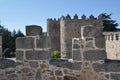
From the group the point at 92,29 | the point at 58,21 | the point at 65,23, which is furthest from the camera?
the point at 58,21

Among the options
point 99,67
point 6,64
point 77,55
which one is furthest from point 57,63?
point 6,64

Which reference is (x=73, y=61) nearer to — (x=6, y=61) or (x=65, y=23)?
(x=6, y=61)

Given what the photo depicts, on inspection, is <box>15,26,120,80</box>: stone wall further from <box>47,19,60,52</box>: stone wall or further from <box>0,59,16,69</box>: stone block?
<box>47,19,60,52</box>: stone wall

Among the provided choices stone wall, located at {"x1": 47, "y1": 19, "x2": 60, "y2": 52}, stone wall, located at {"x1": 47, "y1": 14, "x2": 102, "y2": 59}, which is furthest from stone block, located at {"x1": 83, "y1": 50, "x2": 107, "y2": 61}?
stone wall, located at {"x1": 47, "y1": 19, "x2": 60, "y2": 52}

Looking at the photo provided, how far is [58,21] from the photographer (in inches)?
1647

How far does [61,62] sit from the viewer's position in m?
6.85

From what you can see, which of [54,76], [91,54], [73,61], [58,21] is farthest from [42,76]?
[58,21]

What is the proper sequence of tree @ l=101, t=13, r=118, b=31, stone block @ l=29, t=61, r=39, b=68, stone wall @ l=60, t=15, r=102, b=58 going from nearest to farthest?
1. stone block @ l=29, t=61, r=39, b=68
2. stone wall @ l=60, t=15, r=102, b=58
3. tree @ l=101, t=13, r=118, b=31

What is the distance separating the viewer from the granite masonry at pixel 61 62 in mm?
6754

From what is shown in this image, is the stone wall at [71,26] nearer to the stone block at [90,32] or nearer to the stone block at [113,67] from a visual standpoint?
the stone block at [90,32]

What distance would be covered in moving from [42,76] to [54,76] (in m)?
0.28

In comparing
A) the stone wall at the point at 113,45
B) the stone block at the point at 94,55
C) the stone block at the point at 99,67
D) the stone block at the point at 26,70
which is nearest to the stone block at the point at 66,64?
the stone block at the point at 94,55

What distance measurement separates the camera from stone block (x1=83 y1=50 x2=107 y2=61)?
22.2ft

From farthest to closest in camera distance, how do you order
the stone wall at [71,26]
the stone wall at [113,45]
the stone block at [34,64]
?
the stone wall at [71,26] < the stone wall at [113,45] < the stone block at [34,64]
